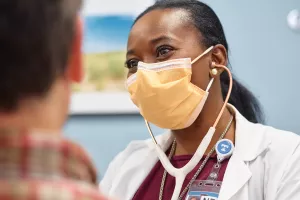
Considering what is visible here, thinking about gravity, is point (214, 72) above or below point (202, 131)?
above

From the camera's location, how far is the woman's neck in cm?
135

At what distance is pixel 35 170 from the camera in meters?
0.45

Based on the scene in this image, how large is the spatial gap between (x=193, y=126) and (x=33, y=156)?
0.94m

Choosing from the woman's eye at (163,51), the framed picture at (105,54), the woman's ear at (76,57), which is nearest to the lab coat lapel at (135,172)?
the woman's eye at (163,51)

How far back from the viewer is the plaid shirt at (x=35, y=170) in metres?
0.44

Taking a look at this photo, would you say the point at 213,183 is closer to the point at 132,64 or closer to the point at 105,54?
the point at 132,64

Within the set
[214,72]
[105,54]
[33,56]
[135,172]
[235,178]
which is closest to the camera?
[33,56]

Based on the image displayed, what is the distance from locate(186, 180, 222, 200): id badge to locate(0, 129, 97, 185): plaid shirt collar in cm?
78

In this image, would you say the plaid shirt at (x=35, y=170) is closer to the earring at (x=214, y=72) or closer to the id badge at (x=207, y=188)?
the id badge at (x=207, y=188)

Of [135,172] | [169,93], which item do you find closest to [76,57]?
[169,93]

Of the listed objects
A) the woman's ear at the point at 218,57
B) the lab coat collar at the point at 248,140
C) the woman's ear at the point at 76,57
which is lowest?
the lab coat collar at the point at 248,140

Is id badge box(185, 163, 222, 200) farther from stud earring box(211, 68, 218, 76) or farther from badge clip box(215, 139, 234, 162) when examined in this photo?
stud earring box(211, 68, 218, 76)

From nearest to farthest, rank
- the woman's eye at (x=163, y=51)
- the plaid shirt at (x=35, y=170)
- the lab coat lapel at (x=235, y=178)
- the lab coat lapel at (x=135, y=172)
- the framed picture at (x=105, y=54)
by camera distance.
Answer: the plaid shirt at (x=35, y=170) → the lab coat lapel at (x=235, y=178) → the woman's eye at (x=163, y=51) → the lab coat lapel at (x=135, y=172) → the framed picture at (x=105, y=54)

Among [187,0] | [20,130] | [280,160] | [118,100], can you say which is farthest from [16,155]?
[118,100]
